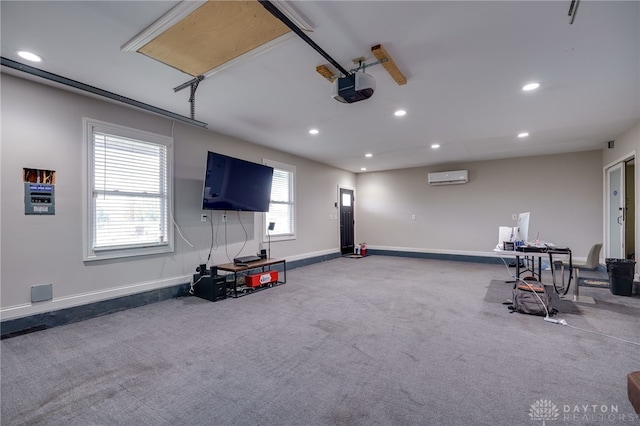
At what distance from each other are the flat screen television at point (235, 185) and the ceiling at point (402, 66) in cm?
62

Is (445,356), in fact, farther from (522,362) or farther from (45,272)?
(45,272)

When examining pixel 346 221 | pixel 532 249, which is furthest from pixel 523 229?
pixel 346 221

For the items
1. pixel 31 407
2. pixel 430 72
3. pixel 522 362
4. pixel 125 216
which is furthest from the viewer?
pixel 125 216

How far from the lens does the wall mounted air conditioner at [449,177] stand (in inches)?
288

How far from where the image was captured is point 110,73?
9.43 feet

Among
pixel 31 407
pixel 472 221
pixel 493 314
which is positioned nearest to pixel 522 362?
pixel 493 314

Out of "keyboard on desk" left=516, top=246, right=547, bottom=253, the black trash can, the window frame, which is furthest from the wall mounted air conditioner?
the window frame

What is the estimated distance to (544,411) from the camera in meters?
1.72

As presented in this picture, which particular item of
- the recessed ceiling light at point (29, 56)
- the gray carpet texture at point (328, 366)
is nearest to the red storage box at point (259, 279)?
the gray carpet texture at point (328, 366)

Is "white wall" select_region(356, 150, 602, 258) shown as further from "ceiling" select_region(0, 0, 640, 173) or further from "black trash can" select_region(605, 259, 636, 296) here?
"black trash can" select_region(605, 259, 636, 296)

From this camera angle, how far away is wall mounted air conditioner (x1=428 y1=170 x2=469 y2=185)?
288 inches

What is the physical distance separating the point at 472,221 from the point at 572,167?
2.34 m

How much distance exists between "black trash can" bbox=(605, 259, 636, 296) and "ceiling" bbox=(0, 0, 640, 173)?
217 cm

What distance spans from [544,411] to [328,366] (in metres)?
1.41
